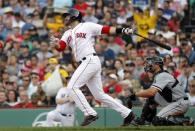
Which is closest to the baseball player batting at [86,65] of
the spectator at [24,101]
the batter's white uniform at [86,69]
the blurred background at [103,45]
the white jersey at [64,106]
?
the batter's white uniform at [86,69]

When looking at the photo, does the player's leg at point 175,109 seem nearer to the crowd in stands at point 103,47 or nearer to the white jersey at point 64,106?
the crowd in stands at point 103,47

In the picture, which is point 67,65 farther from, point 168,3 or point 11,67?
point 168,3

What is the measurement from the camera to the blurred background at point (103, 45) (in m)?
18.6

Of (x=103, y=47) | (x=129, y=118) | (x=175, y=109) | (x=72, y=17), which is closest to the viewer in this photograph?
(x=129, y=118)

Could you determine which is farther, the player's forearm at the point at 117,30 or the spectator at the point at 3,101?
the spectator at the point at 3,101

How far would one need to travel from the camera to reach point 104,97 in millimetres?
14305

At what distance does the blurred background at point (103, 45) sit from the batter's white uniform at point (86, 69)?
323 cm

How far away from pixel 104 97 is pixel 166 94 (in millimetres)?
1402

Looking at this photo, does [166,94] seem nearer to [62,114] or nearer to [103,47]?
[62,114]

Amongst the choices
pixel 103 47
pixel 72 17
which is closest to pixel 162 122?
pixel 72 17

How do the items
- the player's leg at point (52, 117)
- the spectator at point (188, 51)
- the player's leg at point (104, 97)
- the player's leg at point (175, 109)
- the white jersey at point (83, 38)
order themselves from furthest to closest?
the spectator at point (188, 51) → the player's leg at point (52, 117) → the player's leg at point (175, 109) → the white jersey at point (83, 38) → the player's leg at point (104, 97)

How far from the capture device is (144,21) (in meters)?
21.7

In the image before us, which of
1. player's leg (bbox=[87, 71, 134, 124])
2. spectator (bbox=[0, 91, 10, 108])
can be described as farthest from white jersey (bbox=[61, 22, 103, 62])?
spectator (bbox=[0, 91, 10, 108])

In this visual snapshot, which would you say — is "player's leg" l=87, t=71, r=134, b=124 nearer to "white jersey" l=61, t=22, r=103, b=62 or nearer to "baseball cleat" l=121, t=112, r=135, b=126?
"baseball cleat" l=121, t=112, r=135, b=126
